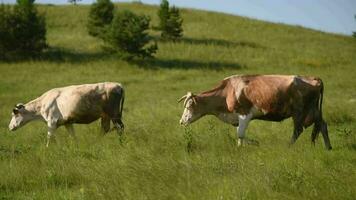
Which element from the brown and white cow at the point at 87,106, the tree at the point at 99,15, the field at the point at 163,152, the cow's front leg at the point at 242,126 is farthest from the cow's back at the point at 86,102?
the tree at the point at 99,15

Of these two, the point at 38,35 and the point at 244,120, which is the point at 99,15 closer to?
the point at 38,35

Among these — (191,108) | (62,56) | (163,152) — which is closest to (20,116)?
(191,108)

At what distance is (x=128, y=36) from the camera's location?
35594 mm

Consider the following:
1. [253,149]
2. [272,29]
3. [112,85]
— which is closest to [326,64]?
[272,29]

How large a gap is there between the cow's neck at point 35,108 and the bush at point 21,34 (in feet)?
78.1

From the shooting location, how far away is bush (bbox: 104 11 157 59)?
3578 centimetres

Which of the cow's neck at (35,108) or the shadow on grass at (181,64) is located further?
the shadow on grass at (181,64)

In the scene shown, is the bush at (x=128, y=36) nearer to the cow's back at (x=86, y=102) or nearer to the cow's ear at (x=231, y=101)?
the cow's back at (x=86, y=102)

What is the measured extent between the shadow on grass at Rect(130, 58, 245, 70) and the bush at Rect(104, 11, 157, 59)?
61 cm

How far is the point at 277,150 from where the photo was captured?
8070 mm

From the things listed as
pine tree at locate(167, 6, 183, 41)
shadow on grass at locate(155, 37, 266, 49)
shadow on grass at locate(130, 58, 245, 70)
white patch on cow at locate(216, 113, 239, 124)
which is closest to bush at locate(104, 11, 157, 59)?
shadow on grass at locate(130, 58, 245, 70)

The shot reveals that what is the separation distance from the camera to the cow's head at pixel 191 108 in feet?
39.3

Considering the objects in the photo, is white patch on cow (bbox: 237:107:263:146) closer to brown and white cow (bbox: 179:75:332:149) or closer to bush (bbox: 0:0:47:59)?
brown and white cow (bbox: 179:75:332:149)

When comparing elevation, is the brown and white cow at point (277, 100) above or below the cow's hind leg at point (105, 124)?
above
